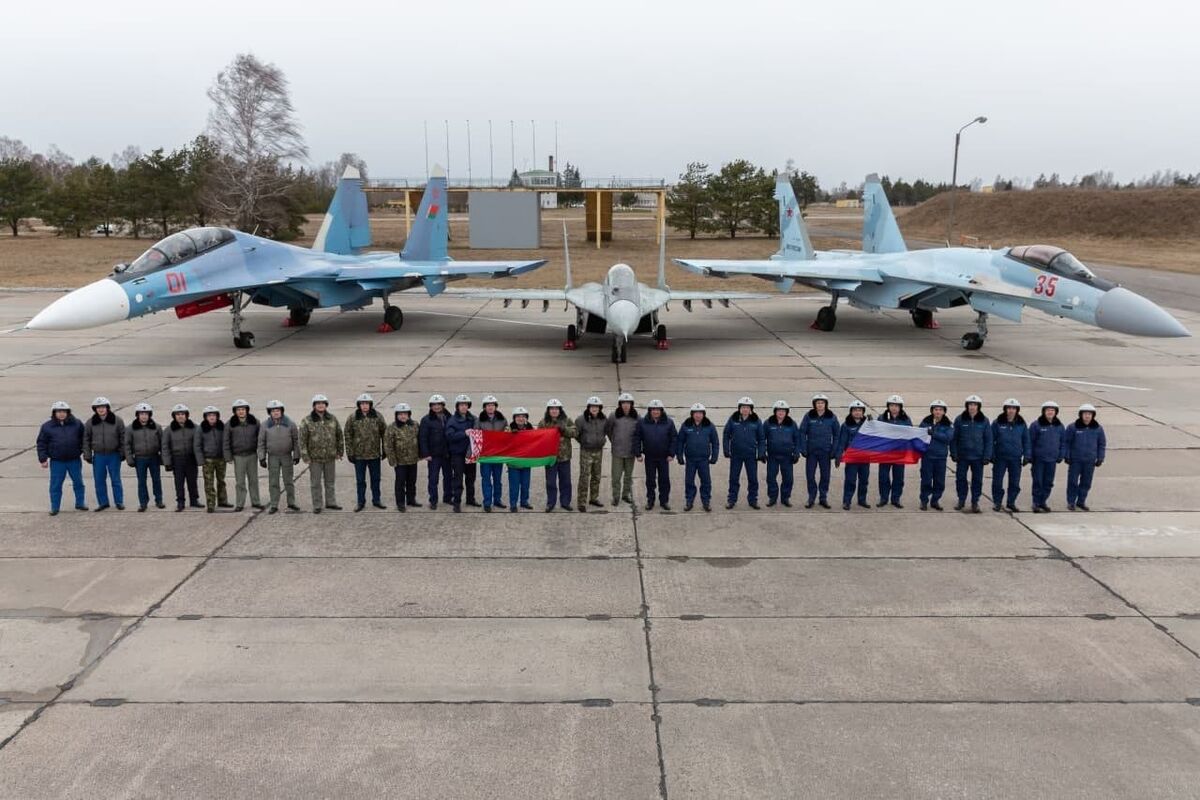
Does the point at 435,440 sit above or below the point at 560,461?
above

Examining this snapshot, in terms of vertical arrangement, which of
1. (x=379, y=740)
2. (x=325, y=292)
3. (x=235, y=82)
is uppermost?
(x=235, y=82)

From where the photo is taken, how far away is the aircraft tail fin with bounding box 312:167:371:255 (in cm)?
2469

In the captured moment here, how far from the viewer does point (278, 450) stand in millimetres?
9383

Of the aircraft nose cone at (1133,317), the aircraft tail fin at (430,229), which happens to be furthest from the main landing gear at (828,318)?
the aircraft tail fin at (430,229)

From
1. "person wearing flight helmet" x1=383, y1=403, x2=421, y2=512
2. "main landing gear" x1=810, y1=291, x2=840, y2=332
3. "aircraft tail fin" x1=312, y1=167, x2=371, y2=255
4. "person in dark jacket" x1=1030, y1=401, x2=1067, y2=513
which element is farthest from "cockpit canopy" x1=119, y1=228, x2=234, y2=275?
"person in dark jacket" x1=1030, y1=401, x2=1067, y2=513

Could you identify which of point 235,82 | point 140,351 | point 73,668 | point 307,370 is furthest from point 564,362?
point 235,82

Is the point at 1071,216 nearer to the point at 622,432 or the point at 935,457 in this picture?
the point at 935,457

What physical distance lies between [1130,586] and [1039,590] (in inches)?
34.2

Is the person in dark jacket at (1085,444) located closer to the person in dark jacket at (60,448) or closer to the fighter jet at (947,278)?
the fighter jet at (947,278)

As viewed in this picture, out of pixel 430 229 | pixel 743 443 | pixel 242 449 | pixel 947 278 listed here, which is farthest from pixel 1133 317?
pixel 430 229

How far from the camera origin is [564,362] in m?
19.0

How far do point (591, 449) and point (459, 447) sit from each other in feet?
4.85

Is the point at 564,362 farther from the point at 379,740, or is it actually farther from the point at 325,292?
the point at 379,740

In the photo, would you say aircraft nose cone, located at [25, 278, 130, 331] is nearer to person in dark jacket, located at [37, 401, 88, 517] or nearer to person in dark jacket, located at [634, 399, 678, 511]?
person in dark jacket, located at [37, 401, 88, 517]
